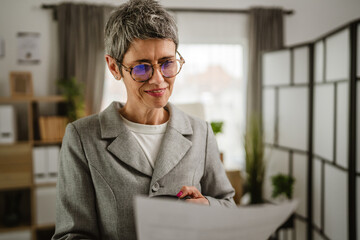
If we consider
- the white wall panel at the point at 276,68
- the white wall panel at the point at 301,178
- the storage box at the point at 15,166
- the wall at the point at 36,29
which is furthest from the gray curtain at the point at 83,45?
the white wall panel at the point at 301,178

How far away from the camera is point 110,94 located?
376cm

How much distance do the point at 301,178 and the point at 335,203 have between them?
0.59 meters

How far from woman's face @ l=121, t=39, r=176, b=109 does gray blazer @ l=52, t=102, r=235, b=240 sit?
14 cm

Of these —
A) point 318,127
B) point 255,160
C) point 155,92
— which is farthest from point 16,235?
point 318,127

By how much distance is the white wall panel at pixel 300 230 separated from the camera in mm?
3148

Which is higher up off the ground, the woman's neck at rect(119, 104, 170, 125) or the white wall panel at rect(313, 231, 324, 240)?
the woman's neck at rect(119, 104, 170, 125)

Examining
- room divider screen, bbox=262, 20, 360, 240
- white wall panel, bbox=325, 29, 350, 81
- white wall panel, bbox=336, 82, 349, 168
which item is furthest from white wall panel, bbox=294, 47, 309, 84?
white wall panel, bbox=336, 82, 349, 168

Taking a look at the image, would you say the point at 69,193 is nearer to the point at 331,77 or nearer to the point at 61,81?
the point at 331,77

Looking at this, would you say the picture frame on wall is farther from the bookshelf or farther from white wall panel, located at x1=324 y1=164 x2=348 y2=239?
white wall panel, located at x1=324 y1=164 x2=348 y2=239

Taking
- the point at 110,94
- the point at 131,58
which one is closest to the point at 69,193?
the point at 131,58

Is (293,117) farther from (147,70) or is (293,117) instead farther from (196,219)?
(196,219)

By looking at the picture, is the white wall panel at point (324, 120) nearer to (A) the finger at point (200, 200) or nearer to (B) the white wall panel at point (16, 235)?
(A) the finger at point (200, 200)

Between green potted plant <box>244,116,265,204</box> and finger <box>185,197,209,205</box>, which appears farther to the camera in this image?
green potted plant <box>244,116,265,204</box>

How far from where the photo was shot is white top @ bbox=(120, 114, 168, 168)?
107 cm
